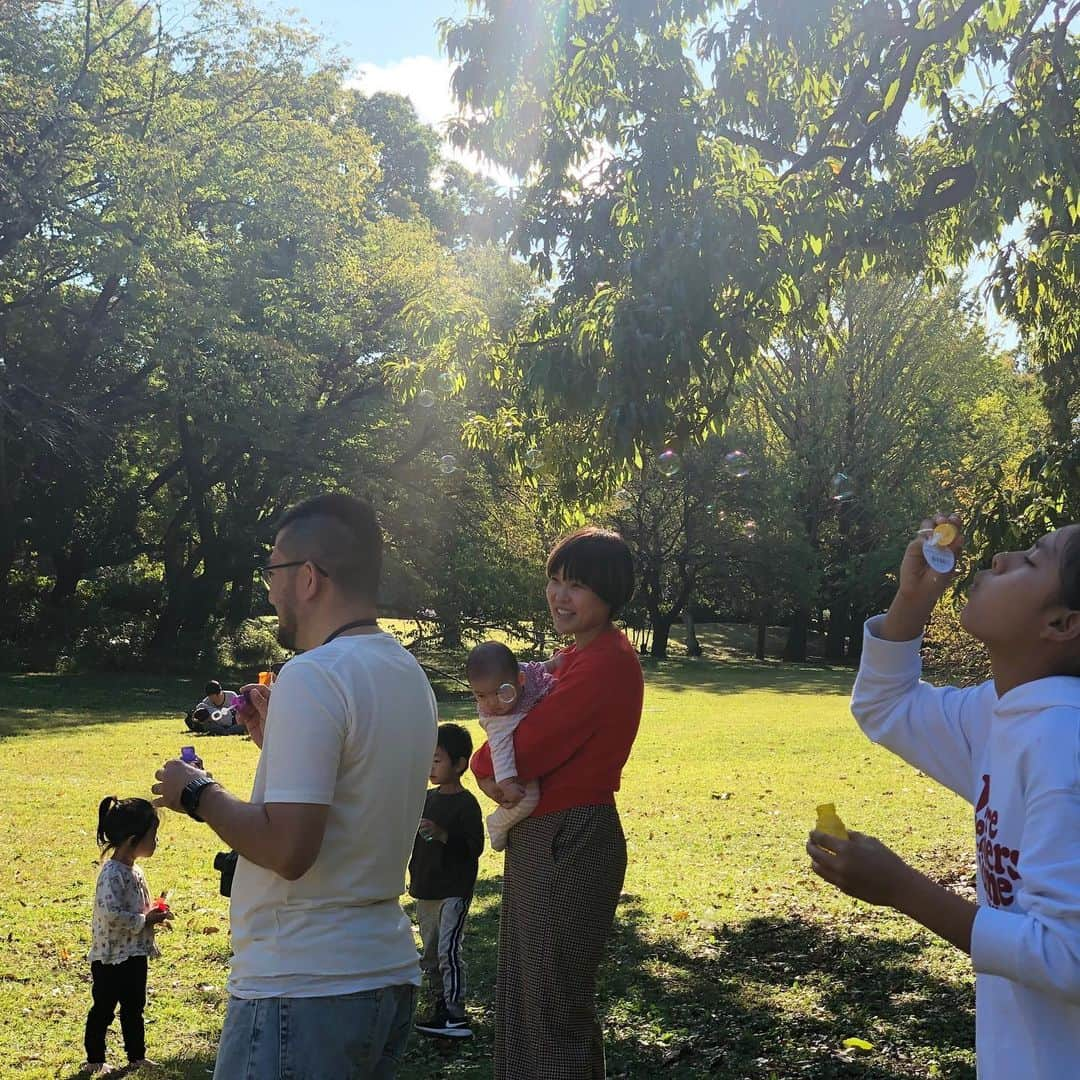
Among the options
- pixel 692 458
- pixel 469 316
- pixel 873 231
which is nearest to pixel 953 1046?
pixel 873 231

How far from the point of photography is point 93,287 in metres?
26.3

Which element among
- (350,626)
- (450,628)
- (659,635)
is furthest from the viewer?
(659,635)

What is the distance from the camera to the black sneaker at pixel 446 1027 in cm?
554

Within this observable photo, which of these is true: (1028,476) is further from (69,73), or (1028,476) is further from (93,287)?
(93,287)

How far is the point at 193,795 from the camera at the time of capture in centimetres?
257

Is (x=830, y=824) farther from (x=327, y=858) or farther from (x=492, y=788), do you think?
(x=492, y=788)

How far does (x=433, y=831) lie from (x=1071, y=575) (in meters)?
3.94

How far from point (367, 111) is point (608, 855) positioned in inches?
1840

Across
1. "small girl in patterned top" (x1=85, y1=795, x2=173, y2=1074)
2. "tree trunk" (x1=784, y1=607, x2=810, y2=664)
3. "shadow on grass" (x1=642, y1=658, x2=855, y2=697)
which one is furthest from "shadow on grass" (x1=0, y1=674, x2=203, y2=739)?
"tree trunk" (x1=784, y1=607, x2=810, y2=664)

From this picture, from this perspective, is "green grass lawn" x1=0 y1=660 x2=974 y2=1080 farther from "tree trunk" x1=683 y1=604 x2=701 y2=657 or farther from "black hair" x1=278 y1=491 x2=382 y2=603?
"tree trunk" x1=683 y1=604 x2=701 y2=657

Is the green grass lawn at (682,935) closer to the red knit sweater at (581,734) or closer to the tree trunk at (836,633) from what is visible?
the red knit sweater at (581,734)

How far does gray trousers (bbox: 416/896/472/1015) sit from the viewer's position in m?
5.49

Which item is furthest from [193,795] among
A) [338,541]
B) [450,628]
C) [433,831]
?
[450,628]

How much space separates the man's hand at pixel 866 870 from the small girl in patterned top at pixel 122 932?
12.5 feet
